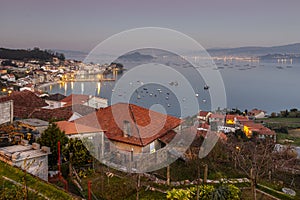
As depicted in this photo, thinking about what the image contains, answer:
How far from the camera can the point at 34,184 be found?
10.6 ft

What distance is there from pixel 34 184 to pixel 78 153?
72.5 inches

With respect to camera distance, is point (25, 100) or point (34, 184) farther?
point (25, 100)

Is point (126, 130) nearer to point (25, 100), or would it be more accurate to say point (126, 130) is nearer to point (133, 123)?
point (133, 123)

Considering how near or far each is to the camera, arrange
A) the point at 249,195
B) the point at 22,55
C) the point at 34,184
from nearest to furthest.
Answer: the point at 34,184
the point at 249,195
the point at 22,55

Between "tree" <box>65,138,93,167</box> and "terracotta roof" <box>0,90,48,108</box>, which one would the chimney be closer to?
"tree" <box>65,138,93,167</box>

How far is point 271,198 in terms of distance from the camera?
4797 millimetres

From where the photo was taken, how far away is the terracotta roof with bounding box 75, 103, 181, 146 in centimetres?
599

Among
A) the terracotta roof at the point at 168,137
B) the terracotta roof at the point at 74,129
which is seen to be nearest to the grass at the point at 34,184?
the terracotta roof at the point at 74,129

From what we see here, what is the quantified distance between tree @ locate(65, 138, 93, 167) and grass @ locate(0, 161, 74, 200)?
148 cm

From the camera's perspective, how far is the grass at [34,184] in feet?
10.0

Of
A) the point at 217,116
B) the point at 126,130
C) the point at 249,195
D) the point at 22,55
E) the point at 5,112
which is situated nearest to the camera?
the point at 249,195

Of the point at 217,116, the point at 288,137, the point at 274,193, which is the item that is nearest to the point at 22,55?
the point at 217,116

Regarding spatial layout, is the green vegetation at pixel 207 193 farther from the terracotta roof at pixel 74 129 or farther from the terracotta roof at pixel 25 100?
the terracotta roof at pixel 25 100

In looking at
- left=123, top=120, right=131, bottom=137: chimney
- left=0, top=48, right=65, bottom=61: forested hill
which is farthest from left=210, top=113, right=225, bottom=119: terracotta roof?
left=0, top=48, right=65, bottom=61: forested hill
